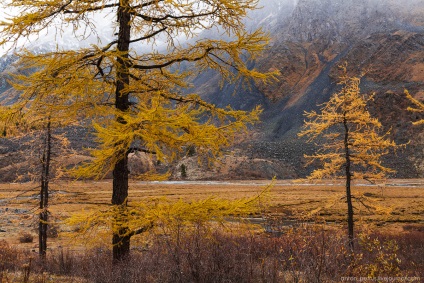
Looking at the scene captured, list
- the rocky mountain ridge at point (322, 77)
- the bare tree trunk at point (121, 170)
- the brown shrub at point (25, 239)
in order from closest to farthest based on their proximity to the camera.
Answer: the bare tree trunk at point (121, 170)
the brown shrub at point (25, 239)
the rocky mountain ridge at point (322, 77)

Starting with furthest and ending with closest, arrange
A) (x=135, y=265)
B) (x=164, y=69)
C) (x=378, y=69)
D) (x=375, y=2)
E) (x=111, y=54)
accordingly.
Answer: (x=375, y=2), (x=378, y=69), (x=164, y=69), (x=135, y=265), (x=111, y=54)

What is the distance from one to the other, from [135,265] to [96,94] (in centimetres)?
326

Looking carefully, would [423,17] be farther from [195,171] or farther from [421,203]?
[421,203]

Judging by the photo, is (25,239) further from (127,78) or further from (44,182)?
(127,78)

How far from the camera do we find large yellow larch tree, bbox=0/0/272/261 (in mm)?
4930

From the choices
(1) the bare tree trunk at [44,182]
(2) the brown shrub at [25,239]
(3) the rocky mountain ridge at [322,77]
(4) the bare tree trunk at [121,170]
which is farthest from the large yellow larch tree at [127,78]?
(3) the rocky mountain ridge at [322,77]

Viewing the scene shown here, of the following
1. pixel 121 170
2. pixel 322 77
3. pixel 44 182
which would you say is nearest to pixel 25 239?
pixel 44 182

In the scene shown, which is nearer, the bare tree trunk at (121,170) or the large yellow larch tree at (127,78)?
the large yellow larch tree at (127,78)

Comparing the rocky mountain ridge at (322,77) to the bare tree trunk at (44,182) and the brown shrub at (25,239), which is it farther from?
the bare tree trunk at (44,182)

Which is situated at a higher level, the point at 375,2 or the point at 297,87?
the point at 375,2

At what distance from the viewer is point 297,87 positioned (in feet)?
358

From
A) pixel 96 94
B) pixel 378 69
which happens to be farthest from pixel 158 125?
pixel 378 69

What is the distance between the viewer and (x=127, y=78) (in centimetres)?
619

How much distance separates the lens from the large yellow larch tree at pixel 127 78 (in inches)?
194
